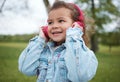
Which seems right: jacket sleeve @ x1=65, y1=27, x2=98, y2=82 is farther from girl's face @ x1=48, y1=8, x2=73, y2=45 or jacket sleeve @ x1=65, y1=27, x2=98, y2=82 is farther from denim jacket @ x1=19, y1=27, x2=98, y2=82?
girl's face @ x1=48, y1=8, x2=73, y2=45

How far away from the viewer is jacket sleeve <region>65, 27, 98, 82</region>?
7.81ft

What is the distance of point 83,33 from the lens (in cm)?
274

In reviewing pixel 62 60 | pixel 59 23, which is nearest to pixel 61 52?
pixel 62 60

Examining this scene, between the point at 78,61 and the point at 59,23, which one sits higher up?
the point at 59,23

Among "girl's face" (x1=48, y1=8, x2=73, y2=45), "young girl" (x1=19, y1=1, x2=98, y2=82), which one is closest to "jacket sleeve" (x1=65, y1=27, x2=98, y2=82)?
"young girl" (x1=19, y1=1, x2=98, y2=82)

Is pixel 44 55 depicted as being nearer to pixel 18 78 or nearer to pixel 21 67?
pixel 21 67

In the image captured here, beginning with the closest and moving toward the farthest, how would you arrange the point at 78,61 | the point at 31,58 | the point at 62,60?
the point at 78,61 < the point at 62,60 < the point at 31,58

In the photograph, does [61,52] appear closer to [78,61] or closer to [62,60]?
[62,60]

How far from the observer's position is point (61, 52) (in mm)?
2572

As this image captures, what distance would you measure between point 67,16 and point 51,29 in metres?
0.17

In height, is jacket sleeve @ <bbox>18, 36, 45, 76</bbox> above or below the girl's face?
below

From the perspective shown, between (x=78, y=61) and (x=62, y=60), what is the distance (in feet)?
0.59

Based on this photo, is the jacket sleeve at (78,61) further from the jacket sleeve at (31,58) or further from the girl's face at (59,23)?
the jacket sleeve at (31,58)

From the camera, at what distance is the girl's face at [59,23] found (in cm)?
258
